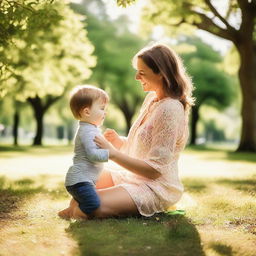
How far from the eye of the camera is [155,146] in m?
4.95

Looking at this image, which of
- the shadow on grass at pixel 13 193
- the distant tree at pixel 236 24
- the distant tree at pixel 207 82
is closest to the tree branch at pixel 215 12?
the distant tree at pixel 236 24

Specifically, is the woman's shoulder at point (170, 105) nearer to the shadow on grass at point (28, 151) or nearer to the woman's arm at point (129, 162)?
the woman's arm at point (129, 162)

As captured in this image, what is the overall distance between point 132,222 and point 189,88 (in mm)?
1599

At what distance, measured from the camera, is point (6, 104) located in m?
32.7

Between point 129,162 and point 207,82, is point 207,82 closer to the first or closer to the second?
point 207,82

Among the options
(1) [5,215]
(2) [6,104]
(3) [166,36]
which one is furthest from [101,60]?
(1) [5,215]

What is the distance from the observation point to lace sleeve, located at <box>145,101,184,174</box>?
4910 millimetres

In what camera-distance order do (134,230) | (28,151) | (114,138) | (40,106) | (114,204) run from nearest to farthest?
(134,230) < (114,204) < (114,138) < (28,151) < (40,106)

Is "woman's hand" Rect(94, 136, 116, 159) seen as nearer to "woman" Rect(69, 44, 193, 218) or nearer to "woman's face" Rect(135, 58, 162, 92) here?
"woman" Rect(69, 44, 193, 218)

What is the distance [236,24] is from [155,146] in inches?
721

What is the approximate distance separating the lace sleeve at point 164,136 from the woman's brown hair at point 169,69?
0.16 metres

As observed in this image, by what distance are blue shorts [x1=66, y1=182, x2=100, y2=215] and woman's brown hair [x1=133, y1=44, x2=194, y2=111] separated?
4.47 ft

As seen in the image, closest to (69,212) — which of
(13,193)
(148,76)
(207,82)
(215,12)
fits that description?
(148,76)

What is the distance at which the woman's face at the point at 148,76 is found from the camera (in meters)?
5.02
